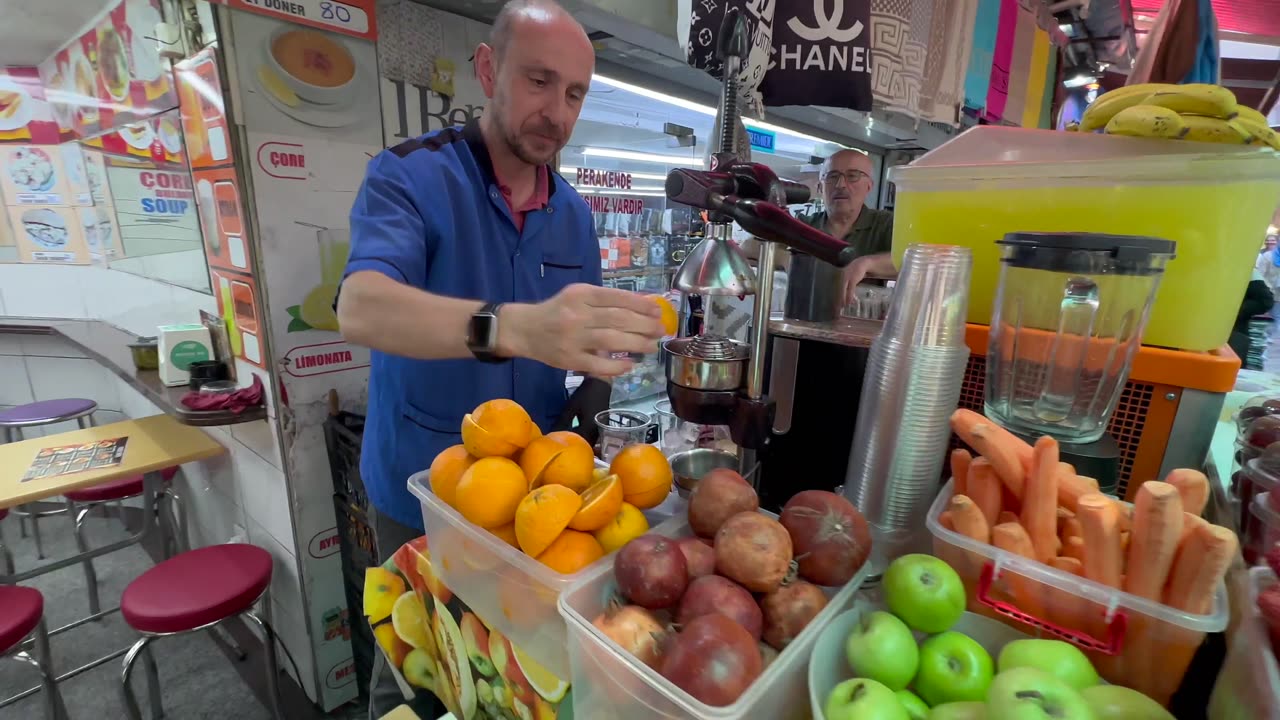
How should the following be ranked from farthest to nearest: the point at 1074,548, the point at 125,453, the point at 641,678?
the point at 125,453 → the point at 1074,548 → the point at 641,678

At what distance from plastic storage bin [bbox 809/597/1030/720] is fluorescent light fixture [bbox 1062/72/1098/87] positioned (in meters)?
4.63

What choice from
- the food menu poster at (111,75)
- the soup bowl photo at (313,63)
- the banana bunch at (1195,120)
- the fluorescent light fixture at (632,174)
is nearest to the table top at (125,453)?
the food menu poster at (111,75)

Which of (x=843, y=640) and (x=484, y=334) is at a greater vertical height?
(x=484, y=334)

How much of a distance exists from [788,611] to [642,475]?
→ 264mm

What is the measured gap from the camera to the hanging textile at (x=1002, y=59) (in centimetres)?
285

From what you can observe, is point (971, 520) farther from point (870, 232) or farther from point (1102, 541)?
point (870, 232)

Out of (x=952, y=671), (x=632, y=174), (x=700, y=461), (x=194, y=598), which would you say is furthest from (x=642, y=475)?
(x=632, y=174)

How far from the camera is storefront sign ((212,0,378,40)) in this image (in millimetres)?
1658

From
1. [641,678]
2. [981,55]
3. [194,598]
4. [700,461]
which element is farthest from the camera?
[981,55]

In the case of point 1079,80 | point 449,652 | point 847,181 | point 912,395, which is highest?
point 1079,80

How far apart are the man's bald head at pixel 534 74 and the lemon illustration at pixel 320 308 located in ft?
3.01

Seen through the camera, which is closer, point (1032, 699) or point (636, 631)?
point (1032, 699)

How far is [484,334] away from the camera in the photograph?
2.99ft

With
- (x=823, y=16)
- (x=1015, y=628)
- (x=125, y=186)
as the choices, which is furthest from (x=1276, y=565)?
(x=125, y=186)
